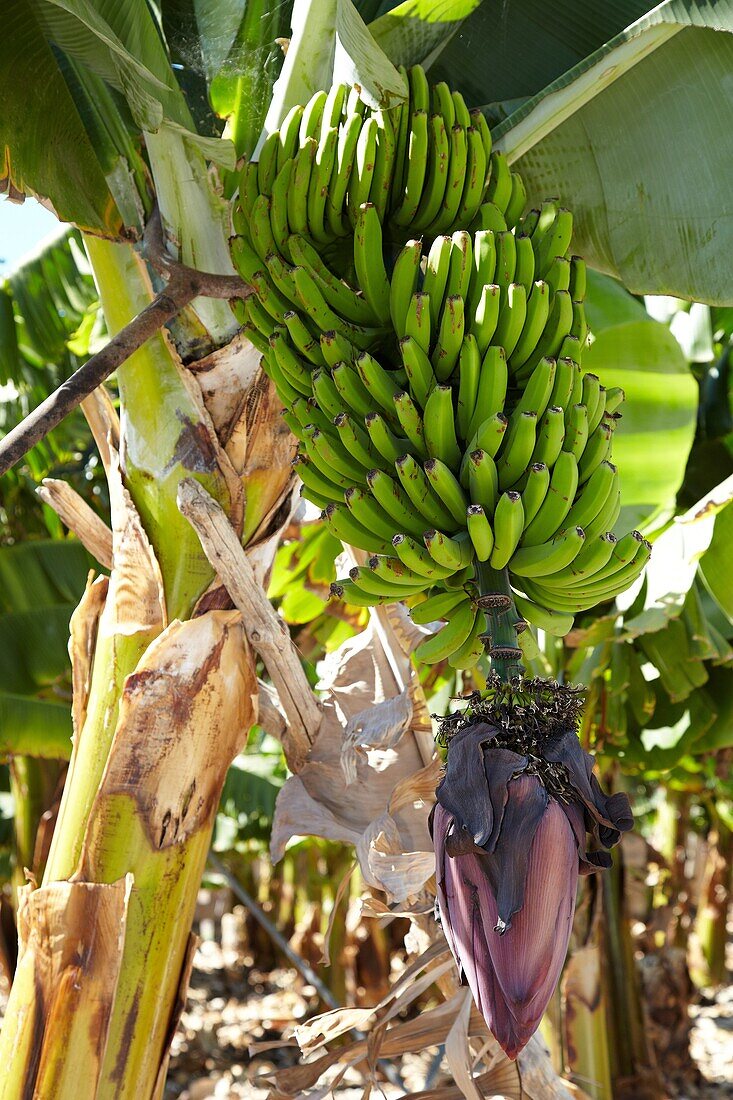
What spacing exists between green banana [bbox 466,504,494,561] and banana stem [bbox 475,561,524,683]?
34 mm

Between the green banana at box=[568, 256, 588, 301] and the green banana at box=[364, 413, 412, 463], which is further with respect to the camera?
the green banana at box=[568, 256, 588, 301]

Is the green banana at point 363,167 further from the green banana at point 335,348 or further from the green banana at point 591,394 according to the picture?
the green banana at point 591,394

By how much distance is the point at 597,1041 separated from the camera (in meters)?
3.67

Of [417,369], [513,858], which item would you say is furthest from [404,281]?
[513,858]

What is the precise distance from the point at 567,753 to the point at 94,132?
140 centimetres

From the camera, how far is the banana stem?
39.1 inches

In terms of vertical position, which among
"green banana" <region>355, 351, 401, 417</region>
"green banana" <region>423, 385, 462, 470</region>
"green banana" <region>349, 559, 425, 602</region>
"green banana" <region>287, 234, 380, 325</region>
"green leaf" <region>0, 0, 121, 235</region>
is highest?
"green leaf" <region>0, 0, 121, 235</region>

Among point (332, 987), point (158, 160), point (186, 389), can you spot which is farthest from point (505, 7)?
point (332, 987)

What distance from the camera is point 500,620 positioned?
1.02 metres

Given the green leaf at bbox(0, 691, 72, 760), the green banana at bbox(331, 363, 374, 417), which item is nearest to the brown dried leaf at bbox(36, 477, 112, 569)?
the green banana at bbox(331, 363, 374, 417)

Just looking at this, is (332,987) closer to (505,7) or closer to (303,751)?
(303,751)

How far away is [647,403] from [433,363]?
50.9 inches

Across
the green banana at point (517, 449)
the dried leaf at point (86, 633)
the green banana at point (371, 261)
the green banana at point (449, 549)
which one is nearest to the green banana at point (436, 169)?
the green banana at point (371, 261)

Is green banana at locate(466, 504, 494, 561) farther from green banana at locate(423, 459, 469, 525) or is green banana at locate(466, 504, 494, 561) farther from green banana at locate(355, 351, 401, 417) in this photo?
green banana at locate(355, 351, 401, 417)
